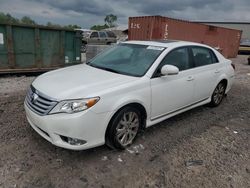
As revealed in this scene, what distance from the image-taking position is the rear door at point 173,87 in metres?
3.27

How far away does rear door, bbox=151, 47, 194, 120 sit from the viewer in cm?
327

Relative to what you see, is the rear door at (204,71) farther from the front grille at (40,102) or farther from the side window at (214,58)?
the front grille at (40,102)

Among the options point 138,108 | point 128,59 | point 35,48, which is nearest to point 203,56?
point 128,59

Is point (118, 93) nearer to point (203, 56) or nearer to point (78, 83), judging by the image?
point (78, 83)

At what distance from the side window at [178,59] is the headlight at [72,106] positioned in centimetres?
143

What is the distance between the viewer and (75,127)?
2.49 m

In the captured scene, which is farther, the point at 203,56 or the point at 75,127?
the point at 203,56

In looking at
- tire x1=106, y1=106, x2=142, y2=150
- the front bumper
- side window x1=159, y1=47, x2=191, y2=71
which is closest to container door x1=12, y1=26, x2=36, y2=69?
the front bumper

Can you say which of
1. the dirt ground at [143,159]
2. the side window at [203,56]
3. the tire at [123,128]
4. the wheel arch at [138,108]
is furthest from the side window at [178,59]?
the dirt ground at [143,159]

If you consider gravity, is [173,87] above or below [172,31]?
below

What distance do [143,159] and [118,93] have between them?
3.16 ft

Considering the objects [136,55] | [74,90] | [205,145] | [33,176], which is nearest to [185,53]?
[136,55]

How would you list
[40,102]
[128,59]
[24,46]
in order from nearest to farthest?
[40,102] → [128,59] → [24,46]

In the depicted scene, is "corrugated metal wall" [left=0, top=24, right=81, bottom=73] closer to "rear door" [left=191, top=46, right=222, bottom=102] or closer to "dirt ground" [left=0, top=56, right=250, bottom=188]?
"dirt ground" [left=0, top=56, right=250, bottom=188]
